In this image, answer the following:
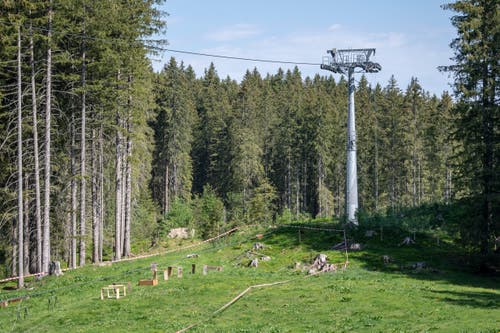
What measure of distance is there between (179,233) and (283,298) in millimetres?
39239

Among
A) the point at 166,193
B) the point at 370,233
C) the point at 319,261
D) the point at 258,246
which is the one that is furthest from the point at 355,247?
the point at 166,193

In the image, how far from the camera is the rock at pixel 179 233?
198 ft

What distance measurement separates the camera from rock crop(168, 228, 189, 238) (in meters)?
60.3

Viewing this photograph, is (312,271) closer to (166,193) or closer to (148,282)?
(148,282)

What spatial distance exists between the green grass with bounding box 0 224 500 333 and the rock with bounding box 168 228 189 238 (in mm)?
24304

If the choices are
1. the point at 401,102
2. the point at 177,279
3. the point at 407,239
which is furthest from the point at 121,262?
the point at 401,102

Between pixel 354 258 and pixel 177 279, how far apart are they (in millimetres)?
10803

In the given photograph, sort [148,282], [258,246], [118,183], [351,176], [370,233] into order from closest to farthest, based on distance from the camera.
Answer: [148,282], [258,246], [370,233], [118,183], [351,176]

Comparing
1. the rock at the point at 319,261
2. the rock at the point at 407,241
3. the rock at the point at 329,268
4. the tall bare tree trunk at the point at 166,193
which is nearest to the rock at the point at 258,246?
the rock at the point at 319,261

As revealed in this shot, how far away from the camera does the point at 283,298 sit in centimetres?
2355

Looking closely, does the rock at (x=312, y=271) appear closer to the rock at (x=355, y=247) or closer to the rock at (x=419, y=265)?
the rock at (x=355, y=247)

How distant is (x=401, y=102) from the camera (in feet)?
290

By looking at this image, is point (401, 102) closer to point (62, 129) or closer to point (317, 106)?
point (317, 106)

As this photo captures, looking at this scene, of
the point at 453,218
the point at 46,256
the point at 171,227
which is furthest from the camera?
the point at 171,227
